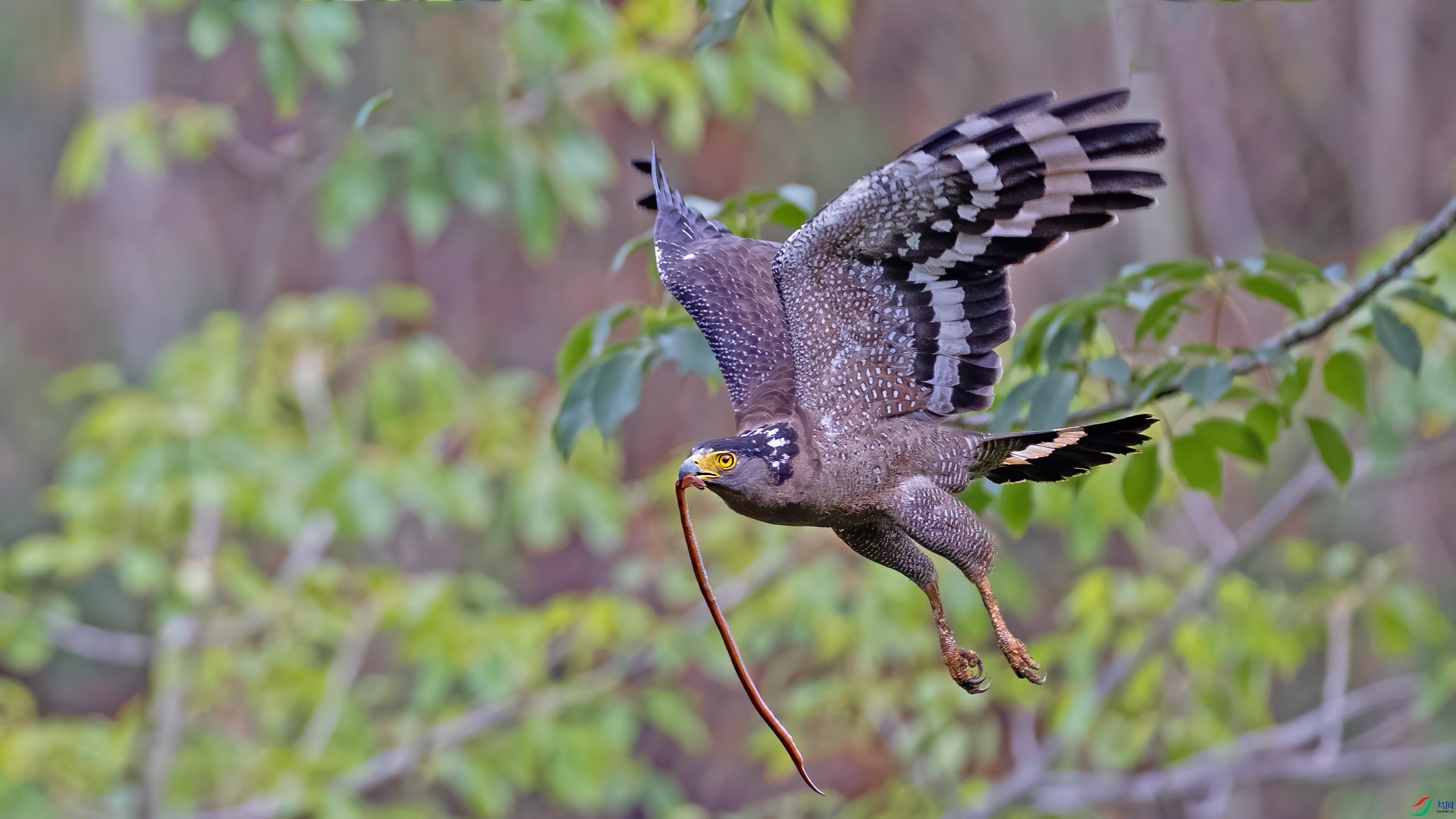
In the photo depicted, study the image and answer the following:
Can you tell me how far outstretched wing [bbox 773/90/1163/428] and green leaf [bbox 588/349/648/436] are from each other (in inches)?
16.9

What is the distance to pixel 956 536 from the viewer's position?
125 cm

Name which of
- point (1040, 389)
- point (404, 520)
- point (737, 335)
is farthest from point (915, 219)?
point (404, 520)

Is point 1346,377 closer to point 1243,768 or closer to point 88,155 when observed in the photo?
point 1243,768

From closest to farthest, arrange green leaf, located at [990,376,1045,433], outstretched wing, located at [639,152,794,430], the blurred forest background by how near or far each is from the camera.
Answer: outstretched wing, located at [639,152,794,430] < green leaf, located at [990,376,1045,433] < the blurred forest background

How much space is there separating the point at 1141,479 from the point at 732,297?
695mm

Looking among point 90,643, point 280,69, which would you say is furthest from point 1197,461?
point 90,643

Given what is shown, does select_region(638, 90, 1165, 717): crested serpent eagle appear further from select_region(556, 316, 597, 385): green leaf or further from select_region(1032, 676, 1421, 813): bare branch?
select_region(1032, 676, 1421, 813): bare branch

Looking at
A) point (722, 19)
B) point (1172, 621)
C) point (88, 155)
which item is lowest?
point (1172, 621)

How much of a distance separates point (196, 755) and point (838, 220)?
3797mm

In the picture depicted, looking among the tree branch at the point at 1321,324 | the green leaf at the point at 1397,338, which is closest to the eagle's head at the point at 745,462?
the tree branch at the point at 1321,324

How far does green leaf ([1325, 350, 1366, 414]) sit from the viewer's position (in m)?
1.83

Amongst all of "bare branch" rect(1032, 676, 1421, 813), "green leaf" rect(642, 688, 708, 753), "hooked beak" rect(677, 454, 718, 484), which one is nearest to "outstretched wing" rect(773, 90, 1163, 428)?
"hooked beak" rect(677, 454, 718, 484)

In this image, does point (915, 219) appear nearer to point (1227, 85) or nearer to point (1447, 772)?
point (1447, 772)

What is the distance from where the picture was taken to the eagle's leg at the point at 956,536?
1233mm
